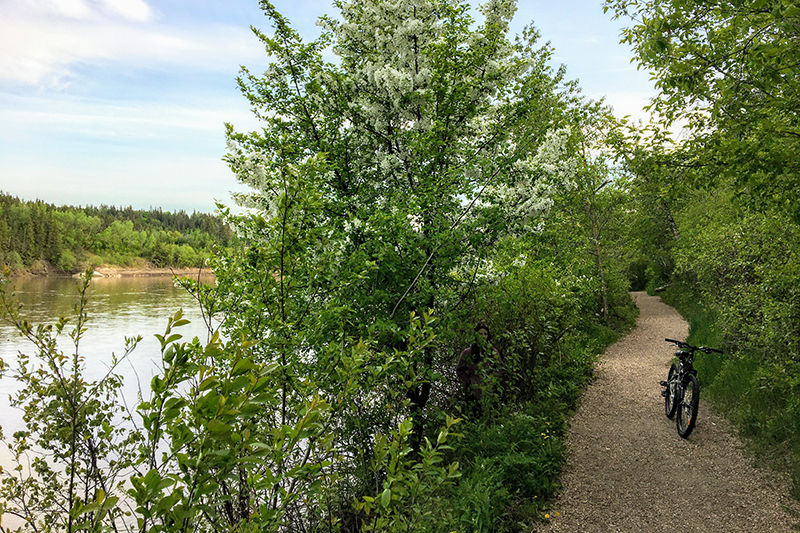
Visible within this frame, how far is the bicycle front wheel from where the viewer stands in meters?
6.33

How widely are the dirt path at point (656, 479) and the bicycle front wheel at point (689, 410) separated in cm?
16

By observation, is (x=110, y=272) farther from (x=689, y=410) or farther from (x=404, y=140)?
(x=689, y=410)

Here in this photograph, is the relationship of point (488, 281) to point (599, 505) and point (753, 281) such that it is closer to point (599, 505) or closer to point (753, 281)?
point (599, 505)

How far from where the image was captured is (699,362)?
30.7ft

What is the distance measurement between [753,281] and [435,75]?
29.5 ft

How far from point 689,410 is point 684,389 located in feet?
1.34

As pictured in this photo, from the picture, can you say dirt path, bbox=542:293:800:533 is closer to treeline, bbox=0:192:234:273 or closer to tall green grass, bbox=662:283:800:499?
tall green grass, bbox=662:283:800:499

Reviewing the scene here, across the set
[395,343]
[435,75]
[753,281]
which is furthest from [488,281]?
[753,281]

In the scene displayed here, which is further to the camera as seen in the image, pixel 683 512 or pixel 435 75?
pixel 435 75

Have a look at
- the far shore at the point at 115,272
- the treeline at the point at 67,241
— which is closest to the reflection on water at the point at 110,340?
the treeline at the point at 67,241

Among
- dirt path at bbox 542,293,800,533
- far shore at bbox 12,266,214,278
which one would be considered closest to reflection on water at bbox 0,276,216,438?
dirt path at bbox 542,293,800,533

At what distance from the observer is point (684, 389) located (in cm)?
676

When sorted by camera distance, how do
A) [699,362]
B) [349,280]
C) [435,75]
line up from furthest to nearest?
[699,362] < [435,75] < [349,280]

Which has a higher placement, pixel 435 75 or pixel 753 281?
pixel 435 75
